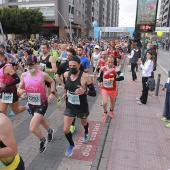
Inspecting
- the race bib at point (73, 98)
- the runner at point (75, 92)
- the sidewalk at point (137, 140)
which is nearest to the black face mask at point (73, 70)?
the runner at point (75, 92)

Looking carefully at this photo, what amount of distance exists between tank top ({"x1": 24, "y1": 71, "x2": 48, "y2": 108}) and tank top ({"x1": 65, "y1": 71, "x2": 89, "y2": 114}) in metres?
0.51

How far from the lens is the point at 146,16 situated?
11.4 meters

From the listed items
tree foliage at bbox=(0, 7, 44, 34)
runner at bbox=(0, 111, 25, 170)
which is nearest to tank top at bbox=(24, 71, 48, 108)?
runner at bbox=(0, 111, 25, 170)

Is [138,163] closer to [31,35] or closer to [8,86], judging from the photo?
[8,86]

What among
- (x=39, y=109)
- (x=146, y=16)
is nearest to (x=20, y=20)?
(x=146, y=16)

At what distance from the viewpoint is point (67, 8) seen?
5075 centimetres

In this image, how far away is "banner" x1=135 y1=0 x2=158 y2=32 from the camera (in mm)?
11320

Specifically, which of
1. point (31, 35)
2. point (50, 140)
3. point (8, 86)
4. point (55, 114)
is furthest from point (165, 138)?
point (31, 35)

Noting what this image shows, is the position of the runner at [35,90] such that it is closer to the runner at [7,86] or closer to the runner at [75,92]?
the runner at [75,92]

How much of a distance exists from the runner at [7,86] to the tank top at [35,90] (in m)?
0.77

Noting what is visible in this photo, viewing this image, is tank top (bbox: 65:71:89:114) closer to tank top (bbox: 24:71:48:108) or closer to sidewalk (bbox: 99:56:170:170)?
tank top (bbox: 24:71:48:108)

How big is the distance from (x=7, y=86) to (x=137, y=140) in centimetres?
319

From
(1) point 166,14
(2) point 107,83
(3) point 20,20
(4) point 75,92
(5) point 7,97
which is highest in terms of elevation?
(1) point 166,14

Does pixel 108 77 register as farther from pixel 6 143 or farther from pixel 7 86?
pixel 6 143
